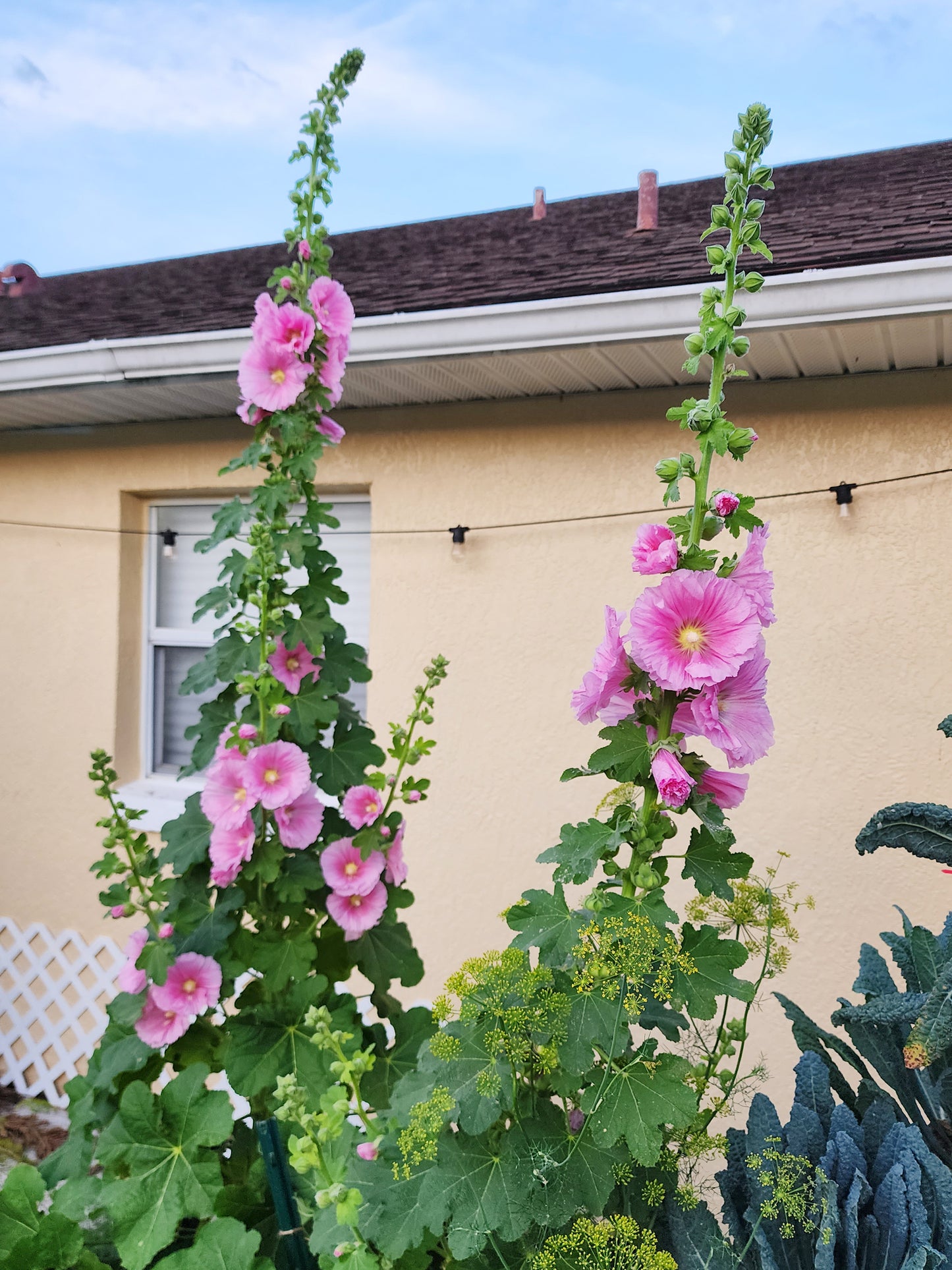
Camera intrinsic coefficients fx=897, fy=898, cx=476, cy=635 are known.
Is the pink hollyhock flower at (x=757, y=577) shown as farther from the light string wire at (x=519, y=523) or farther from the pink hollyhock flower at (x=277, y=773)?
the light string wire at (x=519, y=523)

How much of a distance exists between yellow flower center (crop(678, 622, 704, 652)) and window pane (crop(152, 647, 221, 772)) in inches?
152

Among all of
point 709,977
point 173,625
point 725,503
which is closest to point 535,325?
point 725,503

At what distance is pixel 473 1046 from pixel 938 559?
2429 mm

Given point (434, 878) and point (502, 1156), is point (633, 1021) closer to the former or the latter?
point (502, 1156)

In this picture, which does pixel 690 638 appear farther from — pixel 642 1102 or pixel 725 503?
pixel 642 1102

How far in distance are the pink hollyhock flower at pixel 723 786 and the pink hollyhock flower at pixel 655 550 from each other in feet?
0.77

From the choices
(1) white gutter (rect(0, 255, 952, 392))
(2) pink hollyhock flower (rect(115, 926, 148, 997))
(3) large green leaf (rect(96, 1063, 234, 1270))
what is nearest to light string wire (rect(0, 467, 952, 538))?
(1) white gutter (rect(0, 255, 952, 392))

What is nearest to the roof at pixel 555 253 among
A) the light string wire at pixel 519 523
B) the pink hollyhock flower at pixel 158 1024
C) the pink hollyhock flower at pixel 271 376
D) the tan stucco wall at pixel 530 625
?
the tan stucco wall at pixel 530 625

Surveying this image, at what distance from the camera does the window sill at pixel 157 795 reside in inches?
162

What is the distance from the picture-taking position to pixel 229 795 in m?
1.54

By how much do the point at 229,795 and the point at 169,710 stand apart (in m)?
3.19

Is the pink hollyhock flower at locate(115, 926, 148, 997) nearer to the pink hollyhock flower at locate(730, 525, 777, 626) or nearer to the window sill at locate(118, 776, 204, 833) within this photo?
the pink hollyhock flower at locate(730, 525, 777, 626)

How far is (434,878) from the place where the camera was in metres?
3.62

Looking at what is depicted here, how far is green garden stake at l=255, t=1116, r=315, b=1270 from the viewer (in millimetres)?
1250
